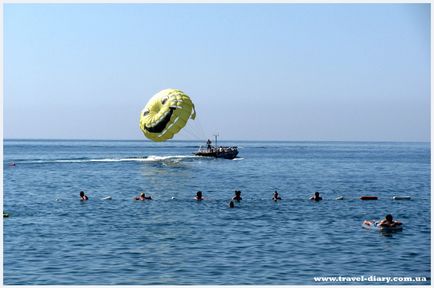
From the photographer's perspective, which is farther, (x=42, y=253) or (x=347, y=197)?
(x=347, y=197)

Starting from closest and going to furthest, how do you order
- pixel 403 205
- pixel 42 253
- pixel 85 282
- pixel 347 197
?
pixel 85 282 → pixel 42 253 → pixel 403 205 → pixel 347 197

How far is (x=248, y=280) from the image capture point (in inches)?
1080

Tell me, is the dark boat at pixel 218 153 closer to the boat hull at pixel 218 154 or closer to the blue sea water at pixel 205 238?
the boat hull at pixel 218 154

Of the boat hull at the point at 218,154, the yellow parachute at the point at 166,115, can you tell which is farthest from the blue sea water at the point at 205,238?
the boat hull at the point at 218,154

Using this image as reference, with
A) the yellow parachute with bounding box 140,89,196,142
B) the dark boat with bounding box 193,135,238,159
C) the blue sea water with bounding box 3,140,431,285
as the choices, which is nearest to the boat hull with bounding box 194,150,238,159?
the dark boat with bounding box 193,135,238,159

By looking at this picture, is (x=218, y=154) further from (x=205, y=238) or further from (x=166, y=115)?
(x=205, y=238)

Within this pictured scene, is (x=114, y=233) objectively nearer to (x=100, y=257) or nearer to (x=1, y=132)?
(x=100, y=257)

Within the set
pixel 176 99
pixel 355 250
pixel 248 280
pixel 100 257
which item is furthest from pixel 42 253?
pixel 176 99

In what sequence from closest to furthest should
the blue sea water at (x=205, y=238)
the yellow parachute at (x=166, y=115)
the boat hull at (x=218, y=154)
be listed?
the blue sea water at (x=205, y=238), the yellow parachute at (x=166, y=115), the boat hull at (x=218, y=154)

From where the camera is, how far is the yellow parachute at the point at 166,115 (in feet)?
269

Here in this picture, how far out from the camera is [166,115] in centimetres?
8200

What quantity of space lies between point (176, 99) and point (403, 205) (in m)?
37.7

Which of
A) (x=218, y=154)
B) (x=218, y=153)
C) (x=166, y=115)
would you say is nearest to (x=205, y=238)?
(x=166, y=115)

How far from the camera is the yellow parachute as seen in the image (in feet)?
269
